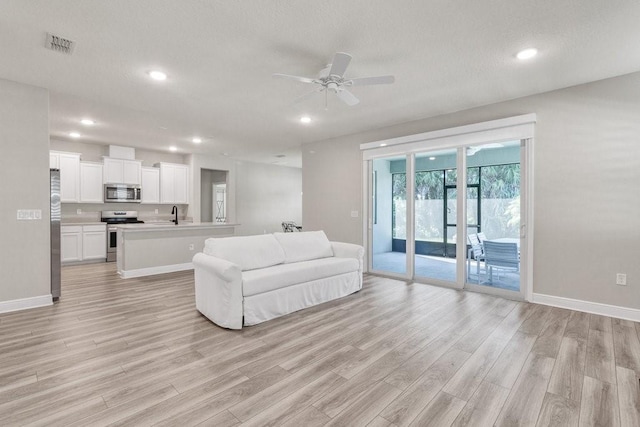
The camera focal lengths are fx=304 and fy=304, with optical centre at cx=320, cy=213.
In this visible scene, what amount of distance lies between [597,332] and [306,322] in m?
2.94

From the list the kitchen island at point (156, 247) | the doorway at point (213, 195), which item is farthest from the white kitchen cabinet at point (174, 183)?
the kitchen island at point (156, 247)

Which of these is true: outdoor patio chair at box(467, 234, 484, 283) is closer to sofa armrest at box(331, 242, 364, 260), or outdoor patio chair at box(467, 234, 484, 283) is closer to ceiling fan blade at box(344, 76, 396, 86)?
sofa armrest at box(331, 242, 364, 260)

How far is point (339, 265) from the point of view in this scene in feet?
13.9

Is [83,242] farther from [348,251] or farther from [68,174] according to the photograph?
[348,251]

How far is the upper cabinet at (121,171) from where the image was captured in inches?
276

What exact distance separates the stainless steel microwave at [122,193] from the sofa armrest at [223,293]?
5159 millimetres

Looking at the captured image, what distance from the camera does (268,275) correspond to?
3.39m

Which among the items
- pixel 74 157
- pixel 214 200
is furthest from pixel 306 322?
pixel 214 200

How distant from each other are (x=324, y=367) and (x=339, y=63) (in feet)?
8.37

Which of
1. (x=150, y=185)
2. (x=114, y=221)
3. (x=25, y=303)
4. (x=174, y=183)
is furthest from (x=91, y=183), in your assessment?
(x=25, y=303)

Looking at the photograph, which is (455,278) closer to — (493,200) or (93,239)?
(493,200)

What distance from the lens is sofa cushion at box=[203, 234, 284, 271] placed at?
360 centimetres

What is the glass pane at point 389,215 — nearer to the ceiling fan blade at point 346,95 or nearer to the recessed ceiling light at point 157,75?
the ceiling fan blade at point 346,95

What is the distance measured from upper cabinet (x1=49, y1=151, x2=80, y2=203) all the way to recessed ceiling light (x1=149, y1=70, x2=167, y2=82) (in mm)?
4531
